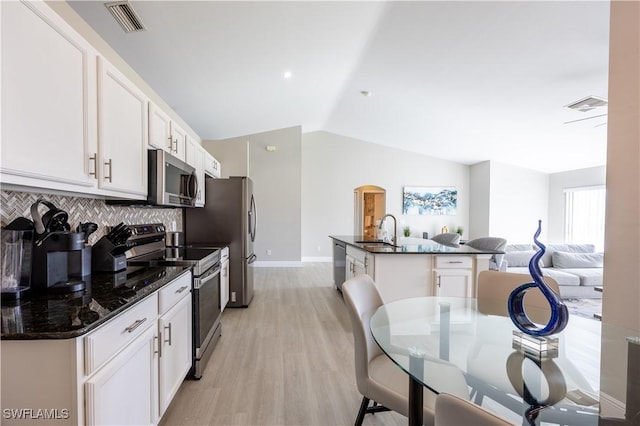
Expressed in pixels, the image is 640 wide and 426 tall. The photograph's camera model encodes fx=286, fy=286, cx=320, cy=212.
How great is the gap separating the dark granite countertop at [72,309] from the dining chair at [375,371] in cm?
102

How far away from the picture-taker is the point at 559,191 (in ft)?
22.8

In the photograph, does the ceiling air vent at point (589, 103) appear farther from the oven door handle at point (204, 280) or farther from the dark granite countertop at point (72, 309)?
the dark granite countertop at point (72, 309)

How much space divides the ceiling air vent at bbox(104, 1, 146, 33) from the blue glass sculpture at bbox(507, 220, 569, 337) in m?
2.69

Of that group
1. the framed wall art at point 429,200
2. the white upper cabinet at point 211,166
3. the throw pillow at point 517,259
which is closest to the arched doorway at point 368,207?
the framed wall art at point 429,200

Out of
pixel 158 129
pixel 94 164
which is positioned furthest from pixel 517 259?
pixel 94 164

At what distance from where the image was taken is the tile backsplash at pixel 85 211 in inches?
52.2

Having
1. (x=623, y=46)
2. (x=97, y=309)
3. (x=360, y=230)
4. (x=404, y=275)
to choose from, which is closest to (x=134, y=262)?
(x=97, y=309)

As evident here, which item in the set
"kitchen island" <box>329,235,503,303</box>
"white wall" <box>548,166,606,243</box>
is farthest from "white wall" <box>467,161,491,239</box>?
"kitchen island" <box>329,235,503,303</box>

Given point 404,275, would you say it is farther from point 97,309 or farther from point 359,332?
point 97,309

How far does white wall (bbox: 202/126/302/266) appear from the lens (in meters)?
6.74

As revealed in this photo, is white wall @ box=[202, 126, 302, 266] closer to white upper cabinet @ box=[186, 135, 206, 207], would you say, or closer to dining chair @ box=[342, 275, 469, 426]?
white upper cabinet @ box=[186, 135, 206, 207]

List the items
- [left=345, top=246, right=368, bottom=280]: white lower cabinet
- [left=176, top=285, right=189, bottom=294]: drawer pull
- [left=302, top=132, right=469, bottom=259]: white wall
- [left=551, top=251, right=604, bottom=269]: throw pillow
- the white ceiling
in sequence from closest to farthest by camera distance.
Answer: [left=176, top=285, right=189, bottom=294]: drawer pull → the white ceiling → [left=345, top=246, right=368, bottom=280]: white lower cabinet → [left=551, top=251, right=604, bottom=269]: throw pillow → [left=302, top=132, right=469, bottom=259]: white wall

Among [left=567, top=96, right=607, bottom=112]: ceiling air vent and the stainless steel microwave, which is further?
[left=567, top=96, right=607, bottom=112]: ceiling air vent

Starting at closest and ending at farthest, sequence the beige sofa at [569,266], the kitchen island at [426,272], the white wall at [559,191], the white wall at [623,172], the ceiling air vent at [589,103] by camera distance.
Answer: the white wall at [623,172], the kitchen island at [426,272], the ceiling air vent at [589,103], the beige sofa at [569,266], the white wall at [559,191]
